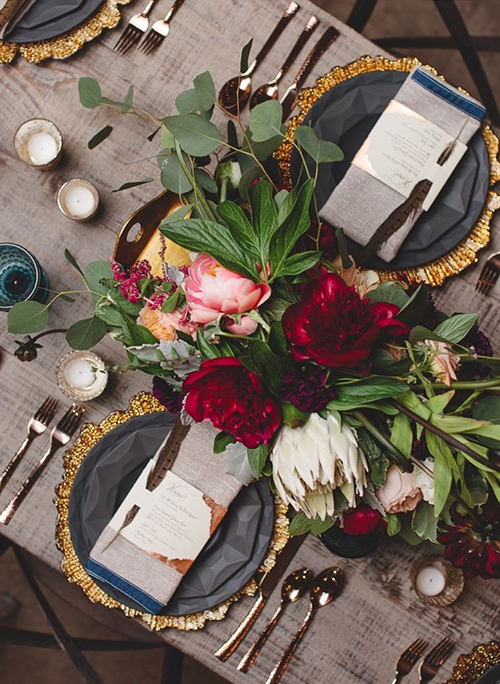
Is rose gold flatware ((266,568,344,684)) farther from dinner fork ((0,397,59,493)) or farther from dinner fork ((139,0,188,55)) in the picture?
dinner fork ((139,0,188,55))

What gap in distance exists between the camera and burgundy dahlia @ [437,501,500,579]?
0.78 meters

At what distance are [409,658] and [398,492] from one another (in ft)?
1.51

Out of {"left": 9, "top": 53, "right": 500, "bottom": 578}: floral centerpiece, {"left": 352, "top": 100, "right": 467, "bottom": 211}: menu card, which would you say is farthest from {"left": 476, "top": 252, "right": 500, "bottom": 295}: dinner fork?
{"left": 9, "top": 53, "right": 500, "bottom": 578}: floral centerpiece

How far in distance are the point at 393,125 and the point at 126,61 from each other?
1.42 ft

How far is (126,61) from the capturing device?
1.03 meters

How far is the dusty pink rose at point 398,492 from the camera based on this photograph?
694 millimetres

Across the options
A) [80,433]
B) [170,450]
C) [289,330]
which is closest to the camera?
[289,330]

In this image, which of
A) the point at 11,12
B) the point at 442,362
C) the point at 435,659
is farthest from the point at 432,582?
the point at 11,12

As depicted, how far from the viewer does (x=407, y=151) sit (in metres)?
0.94

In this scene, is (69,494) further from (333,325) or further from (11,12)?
(11,12)

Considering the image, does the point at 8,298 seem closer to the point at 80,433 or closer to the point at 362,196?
the point at 80,433

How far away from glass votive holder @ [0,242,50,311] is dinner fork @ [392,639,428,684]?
2.55 feet

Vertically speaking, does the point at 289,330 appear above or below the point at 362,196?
below

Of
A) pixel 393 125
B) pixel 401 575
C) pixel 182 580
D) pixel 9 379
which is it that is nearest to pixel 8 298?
pixel 9 379
